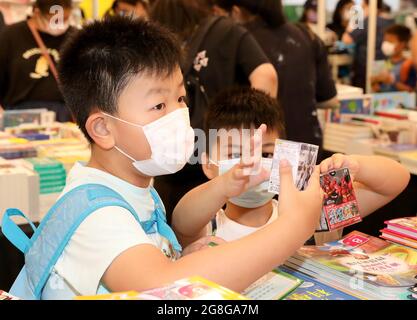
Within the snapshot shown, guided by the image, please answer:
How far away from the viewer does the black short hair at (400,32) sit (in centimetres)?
630

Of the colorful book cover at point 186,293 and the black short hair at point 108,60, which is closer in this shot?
the colorful book cover at point 186,293

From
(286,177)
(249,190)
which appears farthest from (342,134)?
(286,177)

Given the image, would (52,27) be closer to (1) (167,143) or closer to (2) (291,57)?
(2) (291,57)

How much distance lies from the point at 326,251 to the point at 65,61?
730 millimetres

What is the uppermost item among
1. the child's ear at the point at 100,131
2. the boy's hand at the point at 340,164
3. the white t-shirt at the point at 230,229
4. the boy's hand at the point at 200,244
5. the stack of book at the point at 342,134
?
the child's ear at the point at 100,131

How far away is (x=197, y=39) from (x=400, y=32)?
163 inches

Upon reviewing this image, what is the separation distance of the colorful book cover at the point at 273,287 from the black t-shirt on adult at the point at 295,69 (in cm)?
200

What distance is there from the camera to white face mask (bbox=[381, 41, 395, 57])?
243 inches

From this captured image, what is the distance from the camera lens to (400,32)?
6.33 meters

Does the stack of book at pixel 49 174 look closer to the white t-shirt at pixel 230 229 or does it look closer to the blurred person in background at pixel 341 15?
the white t-shirt at pixel 230 229

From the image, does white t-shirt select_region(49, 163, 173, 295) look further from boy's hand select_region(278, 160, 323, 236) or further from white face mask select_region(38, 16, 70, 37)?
white face mask select_region(38, 16, 70, 37)

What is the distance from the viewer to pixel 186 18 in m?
2.92

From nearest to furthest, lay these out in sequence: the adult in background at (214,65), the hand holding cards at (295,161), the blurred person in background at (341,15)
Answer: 1. the hand holding cards at (295,161)
2. the adult in background at (214,65)
3. the blurred person in background at (341,15)

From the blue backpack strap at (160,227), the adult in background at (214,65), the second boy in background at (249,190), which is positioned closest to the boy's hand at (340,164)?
the second boy in background at (249,190)
